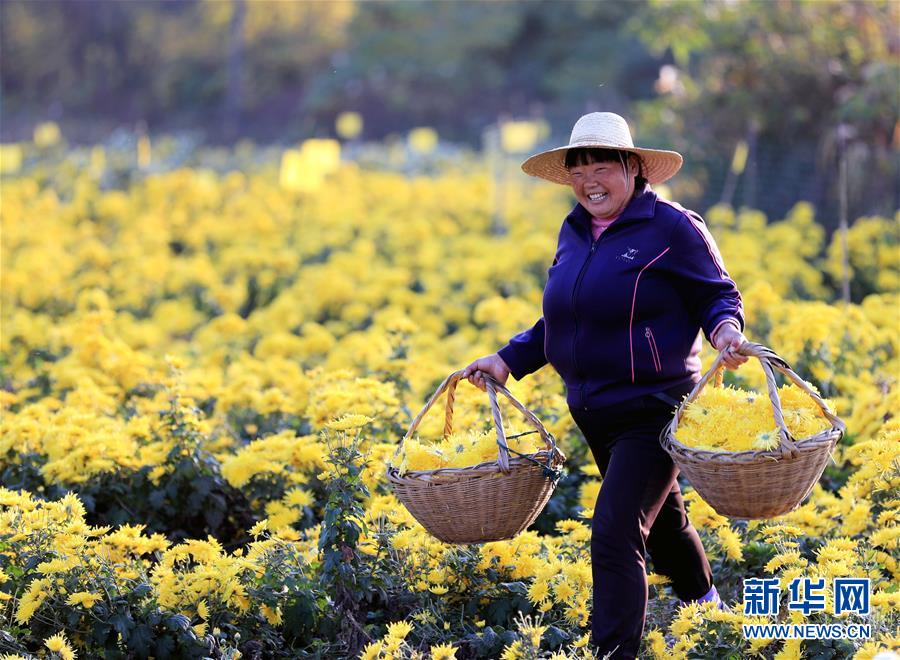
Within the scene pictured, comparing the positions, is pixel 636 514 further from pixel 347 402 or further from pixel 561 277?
pixel 347 402

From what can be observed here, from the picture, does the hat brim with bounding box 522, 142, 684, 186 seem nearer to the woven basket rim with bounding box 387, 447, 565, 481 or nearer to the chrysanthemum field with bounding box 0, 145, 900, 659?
the woven basket rim with bounding box 387, 447, 565, 481

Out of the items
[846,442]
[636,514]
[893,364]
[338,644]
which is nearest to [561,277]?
[636,514]

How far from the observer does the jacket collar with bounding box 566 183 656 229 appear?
3.09 meters

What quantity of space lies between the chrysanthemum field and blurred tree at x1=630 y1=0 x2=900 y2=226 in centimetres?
227

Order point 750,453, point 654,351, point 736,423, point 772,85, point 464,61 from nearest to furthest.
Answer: point 750,453 < point 736,423 < point 654,351 < point 772,85 < point 464,61

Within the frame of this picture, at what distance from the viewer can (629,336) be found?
3037 mm

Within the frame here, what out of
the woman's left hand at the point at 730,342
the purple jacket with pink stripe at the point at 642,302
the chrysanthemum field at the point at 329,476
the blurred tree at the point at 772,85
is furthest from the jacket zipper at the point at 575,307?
the blurred tree at the point at 772,85

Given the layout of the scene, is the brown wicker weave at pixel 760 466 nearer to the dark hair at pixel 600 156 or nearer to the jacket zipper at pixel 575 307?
the jacket zipper at pixel 575 307

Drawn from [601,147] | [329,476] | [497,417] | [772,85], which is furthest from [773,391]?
[772,85]

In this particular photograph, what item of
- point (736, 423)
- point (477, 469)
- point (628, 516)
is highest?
point (736, 423)

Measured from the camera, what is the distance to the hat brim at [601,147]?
10.4ft

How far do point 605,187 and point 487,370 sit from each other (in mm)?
609

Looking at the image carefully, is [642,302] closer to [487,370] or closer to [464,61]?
[487,370]

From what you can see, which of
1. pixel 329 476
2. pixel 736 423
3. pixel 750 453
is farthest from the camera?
pixel 329 476
